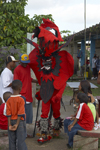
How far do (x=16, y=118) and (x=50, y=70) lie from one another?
132 cm

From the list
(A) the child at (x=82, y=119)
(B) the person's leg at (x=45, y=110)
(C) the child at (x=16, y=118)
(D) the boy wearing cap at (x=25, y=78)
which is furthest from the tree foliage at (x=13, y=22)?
(C) the child at (x=16, y=118)

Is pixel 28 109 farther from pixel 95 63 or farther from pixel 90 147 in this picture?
pixel 95 63

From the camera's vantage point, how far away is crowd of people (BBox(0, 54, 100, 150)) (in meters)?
3.24

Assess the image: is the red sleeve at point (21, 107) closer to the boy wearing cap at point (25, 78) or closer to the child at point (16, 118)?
the child at point (16, 118)

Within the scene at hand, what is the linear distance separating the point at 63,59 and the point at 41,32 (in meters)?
0.61

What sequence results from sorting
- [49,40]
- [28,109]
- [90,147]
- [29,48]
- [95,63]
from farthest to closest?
[95,63]
[29,48]
[28,109]
[49,40]
[90,147]

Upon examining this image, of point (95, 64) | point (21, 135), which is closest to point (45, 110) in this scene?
point (21, 135)

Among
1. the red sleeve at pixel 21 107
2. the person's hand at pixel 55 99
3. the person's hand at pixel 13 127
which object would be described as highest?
the red sleeve at pixel 21 107

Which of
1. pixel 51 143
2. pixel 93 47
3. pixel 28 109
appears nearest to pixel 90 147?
pixel 51 143

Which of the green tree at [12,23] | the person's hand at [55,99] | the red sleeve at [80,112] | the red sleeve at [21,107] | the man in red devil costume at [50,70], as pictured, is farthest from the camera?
the green tree at [12,23]

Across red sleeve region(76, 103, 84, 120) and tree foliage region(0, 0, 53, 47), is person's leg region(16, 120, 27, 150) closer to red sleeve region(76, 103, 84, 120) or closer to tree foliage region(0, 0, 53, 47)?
red sleeve region(76, 103, 84, 120)

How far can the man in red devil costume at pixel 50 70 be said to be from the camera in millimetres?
4203

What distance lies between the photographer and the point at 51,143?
4.21 m

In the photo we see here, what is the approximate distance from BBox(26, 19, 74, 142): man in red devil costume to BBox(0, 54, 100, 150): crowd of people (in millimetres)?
314
